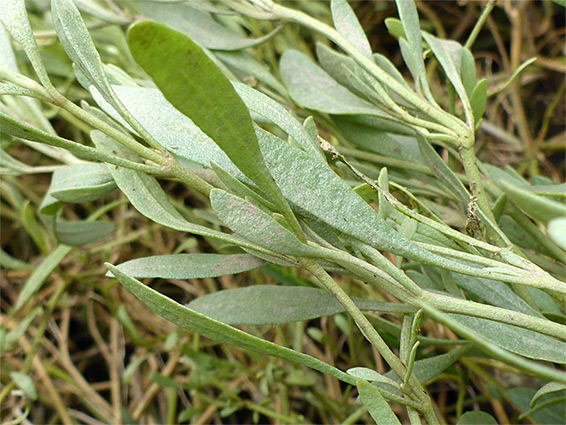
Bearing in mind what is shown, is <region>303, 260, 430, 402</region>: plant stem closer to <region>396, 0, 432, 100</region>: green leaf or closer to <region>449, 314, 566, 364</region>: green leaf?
<region>449, 314, 566, 364</region>: green leaf

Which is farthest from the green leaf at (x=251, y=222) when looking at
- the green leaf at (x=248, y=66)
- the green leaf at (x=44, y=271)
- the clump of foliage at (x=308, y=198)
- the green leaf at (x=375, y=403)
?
the green leaf at (x=44, y=271)

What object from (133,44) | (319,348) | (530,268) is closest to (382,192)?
(530,268)

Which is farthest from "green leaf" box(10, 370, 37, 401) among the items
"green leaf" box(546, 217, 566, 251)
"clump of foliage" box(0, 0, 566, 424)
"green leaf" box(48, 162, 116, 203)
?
"green leaf" box(546, 217, 566, 251)

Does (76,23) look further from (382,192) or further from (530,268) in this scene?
(530,268)

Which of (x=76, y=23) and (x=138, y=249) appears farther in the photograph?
(x=138, y=249)

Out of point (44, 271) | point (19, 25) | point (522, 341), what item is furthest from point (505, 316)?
point (44, 271)
